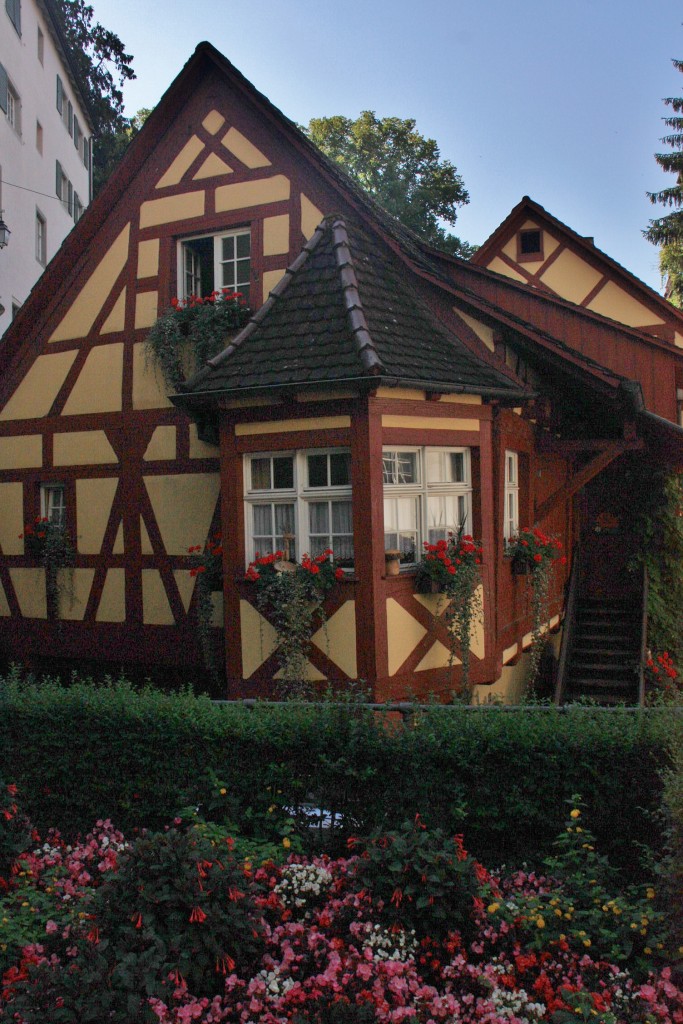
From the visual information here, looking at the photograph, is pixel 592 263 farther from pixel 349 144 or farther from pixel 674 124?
pixel 349 144

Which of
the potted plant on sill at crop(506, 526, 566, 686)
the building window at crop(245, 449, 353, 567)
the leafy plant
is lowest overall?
the potted plant on sill at crop(506, 526, 566, 686)

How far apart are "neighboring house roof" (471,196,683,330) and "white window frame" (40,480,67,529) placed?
7967mm

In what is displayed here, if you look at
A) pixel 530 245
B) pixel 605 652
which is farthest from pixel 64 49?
pixel 605 652

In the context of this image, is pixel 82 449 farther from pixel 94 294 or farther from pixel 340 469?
pixel 340 469

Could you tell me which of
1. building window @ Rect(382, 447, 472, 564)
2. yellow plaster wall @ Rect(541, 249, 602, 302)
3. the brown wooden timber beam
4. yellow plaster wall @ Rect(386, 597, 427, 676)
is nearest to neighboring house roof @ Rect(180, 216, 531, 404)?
building window @ Rect(382, 447, 472, 564)

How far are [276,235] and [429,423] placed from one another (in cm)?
323

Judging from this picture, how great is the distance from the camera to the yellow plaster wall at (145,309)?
11141 mm

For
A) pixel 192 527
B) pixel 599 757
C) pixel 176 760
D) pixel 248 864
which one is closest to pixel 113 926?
pixel 248 864

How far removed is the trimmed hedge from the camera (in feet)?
17.9

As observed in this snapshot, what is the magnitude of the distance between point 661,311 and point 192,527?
8.72m

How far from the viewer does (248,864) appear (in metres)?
5.23

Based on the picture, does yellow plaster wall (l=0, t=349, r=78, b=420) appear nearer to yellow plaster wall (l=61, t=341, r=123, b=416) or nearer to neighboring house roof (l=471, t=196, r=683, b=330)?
yellow plaster wall (l=61, t=341, r=123, b=416)

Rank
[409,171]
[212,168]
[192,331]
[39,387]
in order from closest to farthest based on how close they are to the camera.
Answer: [192,331] < [212,168] < [39,387] < [409,171]

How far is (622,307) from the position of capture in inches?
601
